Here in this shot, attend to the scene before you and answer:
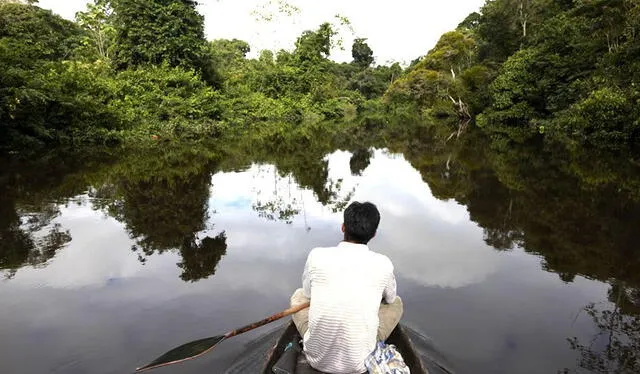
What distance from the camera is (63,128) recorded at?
1484 centimetres

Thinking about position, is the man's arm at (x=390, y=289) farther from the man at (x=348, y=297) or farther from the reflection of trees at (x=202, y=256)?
the reflection of trees at (x=202, y=256)

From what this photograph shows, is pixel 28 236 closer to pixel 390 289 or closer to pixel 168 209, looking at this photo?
pixel 168 209

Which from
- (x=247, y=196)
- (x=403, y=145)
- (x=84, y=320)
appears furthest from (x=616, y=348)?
(x=403, y=145)

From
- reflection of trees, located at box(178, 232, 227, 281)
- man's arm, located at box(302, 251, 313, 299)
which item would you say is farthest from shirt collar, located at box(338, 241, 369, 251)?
reflection of trees, located at box(178, 232, 227, 281)

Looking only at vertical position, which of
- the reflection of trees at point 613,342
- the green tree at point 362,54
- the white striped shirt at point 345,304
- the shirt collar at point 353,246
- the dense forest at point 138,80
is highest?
the green tree at point 362,54

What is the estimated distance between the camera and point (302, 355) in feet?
8.26

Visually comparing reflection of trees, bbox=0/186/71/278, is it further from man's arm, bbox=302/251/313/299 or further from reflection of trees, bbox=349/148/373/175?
reflection of trees, bbox=349/148/373/175

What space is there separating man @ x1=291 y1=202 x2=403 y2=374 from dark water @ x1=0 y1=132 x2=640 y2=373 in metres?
1.27

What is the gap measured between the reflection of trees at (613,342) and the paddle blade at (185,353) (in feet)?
9.12

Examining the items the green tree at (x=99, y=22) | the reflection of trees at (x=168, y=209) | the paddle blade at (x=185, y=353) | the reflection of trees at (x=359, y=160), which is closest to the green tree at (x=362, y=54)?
the green tree at (x=99, y=22)

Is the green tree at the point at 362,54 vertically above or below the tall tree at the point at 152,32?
above

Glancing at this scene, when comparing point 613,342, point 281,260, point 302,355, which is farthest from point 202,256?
point 613,342

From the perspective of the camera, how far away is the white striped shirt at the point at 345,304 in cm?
216

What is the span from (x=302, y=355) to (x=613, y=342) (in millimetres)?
2710
